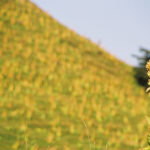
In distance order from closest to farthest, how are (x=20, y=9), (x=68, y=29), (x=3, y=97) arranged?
(x=3, y=97)
(x=20, y=9)
(x=68, y=29)

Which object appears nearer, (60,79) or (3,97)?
(3,97)

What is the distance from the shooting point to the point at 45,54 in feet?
59.7

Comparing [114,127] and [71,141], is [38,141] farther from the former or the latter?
[114,127]

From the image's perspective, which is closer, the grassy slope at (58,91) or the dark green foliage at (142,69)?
the grassy slope at (58,91)

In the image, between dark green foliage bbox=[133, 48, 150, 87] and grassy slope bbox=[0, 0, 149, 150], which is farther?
dark green foliage bbox=[133, 48, 150, 87]

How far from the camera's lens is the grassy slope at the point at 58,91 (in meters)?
9.67

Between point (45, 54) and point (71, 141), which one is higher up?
point (45, 54)

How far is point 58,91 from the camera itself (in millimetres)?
14555

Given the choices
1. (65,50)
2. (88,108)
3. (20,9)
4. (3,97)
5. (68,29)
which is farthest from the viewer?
(68,29)

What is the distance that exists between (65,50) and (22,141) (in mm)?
12977

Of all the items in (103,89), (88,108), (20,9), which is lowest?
(88,108)

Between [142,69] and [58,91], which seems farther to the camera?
[142,69]

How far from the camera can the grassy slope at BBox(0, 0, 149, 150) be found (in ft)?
31.7

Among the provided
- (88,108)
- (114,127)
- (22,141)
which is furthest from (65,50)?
(22,141)
